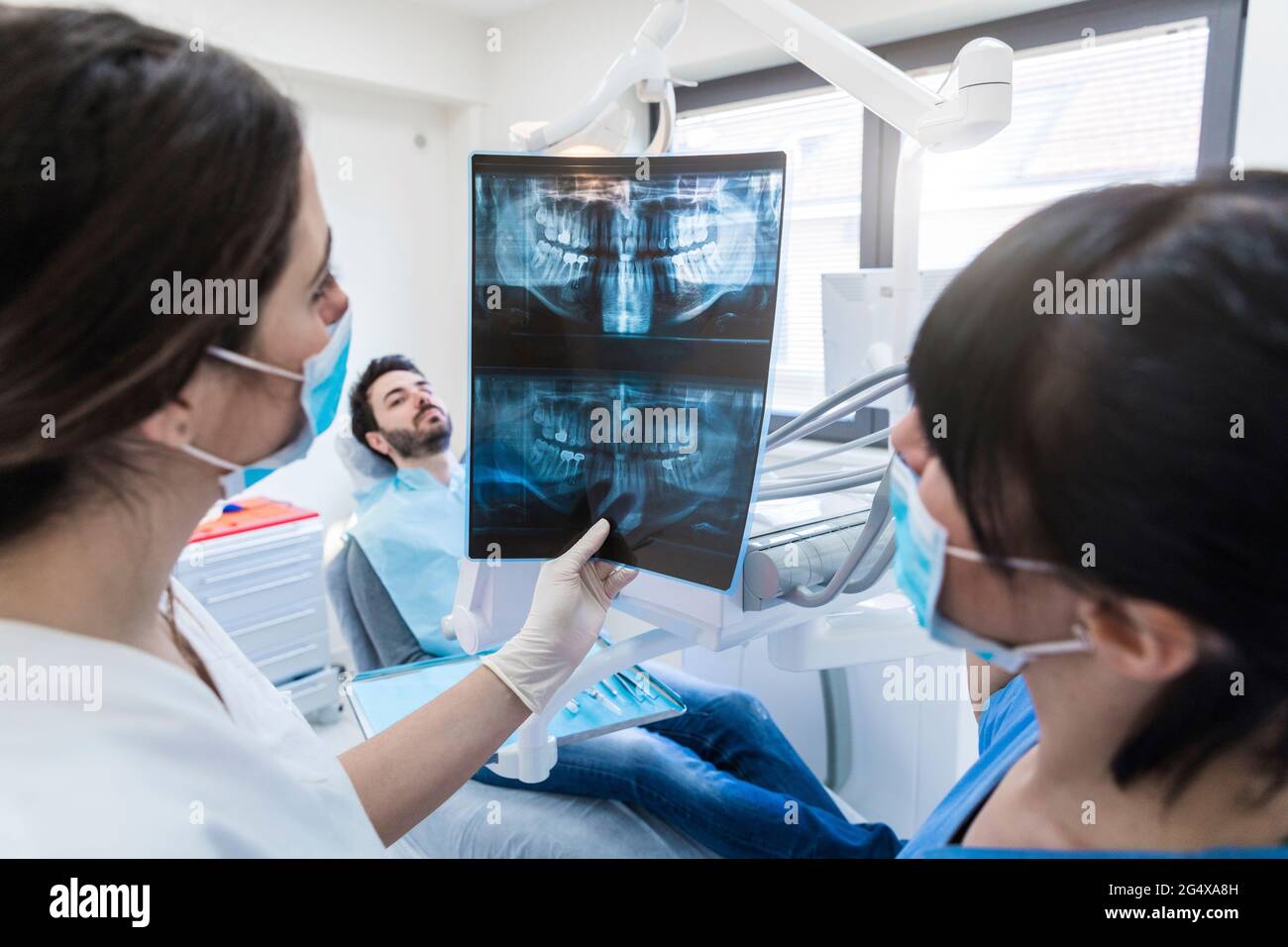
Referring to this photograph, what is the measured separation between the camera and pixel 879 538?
91 centimetres

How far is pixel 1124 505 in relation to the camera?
48 centimetres

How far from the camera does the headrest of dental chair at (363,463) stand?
248 cm

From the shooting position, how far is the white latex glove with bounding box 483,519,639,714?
994 millimetres

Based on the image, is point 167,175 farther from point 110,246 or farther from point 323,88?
point 323,88

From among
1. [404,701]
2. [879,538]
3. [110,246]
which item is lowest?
[404,701]

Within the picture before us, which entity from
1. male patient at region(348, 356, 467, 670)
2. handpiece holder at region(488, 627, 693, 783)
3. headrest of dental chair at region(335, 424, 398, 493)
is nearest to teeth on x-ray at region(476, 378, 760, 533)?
handpiece holder at region(488, 627, 693, 783)

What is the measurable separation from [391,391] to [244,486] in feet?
5.77

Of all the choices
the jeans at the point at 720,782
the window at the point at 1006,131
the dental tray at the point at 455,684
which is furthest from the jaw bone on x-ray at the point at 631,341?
the window at the point at 1006,131

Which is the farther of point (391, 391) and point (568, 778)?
point (391, 391)

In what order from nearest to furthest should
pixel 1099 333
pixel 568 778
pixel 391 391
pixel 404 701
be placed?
pixel 1099 333
pixel 404 701
pixel 568 778
pixel 391 391

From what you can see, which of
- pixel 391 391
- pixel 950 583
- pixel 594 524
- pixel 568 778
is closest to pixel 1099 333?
pixel 950 583

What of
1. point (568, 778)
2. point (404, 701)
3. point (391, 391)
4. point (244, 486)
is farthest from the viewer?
point (391, 391)

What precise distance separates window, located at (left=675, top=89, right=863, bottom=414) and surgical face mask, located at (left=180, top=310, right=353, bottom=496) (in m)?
1.96

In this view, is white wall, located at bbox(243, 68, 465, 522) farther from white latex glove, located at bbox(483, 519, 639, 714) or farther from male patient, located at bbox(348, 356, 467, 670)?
white latex glove, located at bbox(483, 519, 639, 714)
